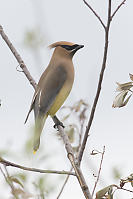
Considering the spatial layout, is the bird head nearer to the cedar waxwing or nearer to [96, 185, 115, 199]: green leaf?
the cedar waxwing

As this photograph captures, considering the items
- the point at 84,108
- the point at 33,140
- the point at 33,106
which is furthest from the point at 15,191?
the point at 33,106

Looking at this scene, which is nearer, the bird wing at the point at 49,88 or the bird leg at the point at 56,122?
the bird leg at the point at 56,122

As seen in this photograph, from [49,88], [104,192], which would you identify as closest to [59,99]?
[49,88]

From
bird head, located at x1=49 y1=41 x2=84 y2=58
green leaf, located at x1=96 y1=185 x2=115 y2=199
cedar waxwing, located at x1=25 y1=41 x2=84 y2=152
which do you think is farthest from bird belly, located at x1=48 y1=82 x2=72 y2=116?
green leaf, located at x1=96 y1=185 x2=115 y2=199

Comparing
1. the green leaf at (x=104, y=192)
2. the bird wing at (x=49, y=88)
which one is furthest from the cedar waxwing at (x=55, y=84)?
the green leaf at (x=104, y=192)

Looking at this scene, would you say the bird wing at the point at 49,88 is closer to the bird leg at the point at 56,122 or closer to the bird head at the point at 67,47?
the bird leg at the point at 56,122

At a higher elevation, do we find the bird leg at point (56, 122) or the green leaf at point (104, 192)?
the green leaf at point (104, 192)

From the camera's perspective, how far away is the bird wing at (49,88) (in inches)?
159

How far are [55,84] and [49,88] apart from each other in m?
0.10

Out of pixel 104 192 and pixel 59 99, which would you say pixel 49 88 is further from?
pixel 104 192

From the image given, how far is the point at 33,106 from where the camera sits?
4113mm

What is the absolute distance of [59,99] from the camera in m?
4.28

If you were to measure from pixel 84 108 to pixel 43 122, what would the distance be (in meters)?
0.59

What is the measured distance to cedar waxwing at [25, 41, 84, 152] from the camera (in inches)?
160
